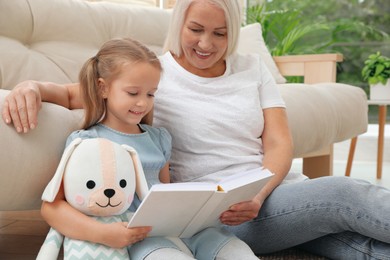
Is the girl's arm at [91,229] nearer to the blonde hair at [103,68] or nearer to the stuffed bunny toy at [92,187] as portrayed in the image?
the stuffed bunny toy at [92,187]

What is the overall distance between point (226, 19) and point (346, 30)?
118 inches

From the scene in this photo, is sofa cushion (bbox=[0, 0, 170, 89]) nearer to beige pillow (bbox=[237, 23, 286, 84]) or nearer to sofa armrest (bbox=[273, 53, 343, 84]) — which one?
beige pillow (bbox=[237, 23, 286, 84])

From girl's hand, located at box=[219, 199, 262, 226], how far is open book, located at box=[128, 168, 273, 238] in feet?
0.05

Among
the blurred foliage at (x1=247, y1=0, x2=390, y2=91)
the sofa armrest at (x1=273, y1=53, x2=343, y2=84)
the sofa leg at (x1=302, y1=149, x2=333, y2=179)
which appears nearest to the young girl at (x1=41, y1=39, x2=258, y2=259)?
the sofa leg at (x1=302, y1=149, x2=333, y2=179)

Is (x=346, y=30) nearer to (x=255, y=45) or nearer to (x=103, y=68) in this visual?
(x=255, y=45)

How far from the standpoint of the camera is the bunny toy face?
3.48 feet

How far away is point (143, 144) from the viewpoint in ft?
4.01

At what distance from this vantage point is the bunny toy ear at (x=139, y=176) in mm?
1129

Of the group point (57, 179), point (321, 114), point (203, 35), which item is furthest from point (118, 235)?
point (321, 114)

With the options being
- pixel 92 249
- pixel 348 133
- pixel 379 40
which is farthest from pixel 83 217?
pixel 379 40

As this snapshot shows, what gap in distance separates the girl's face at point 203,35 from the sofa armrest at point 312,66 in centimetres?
139

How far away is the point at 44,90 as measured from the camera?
49.0 inches

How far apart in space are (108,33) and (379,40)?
8.36ft

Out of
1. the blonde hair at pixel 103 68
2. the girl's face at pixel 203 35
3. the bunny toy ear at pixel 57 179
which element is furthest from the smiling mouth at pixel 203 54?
the bunny toy ear at pixel 57 179
